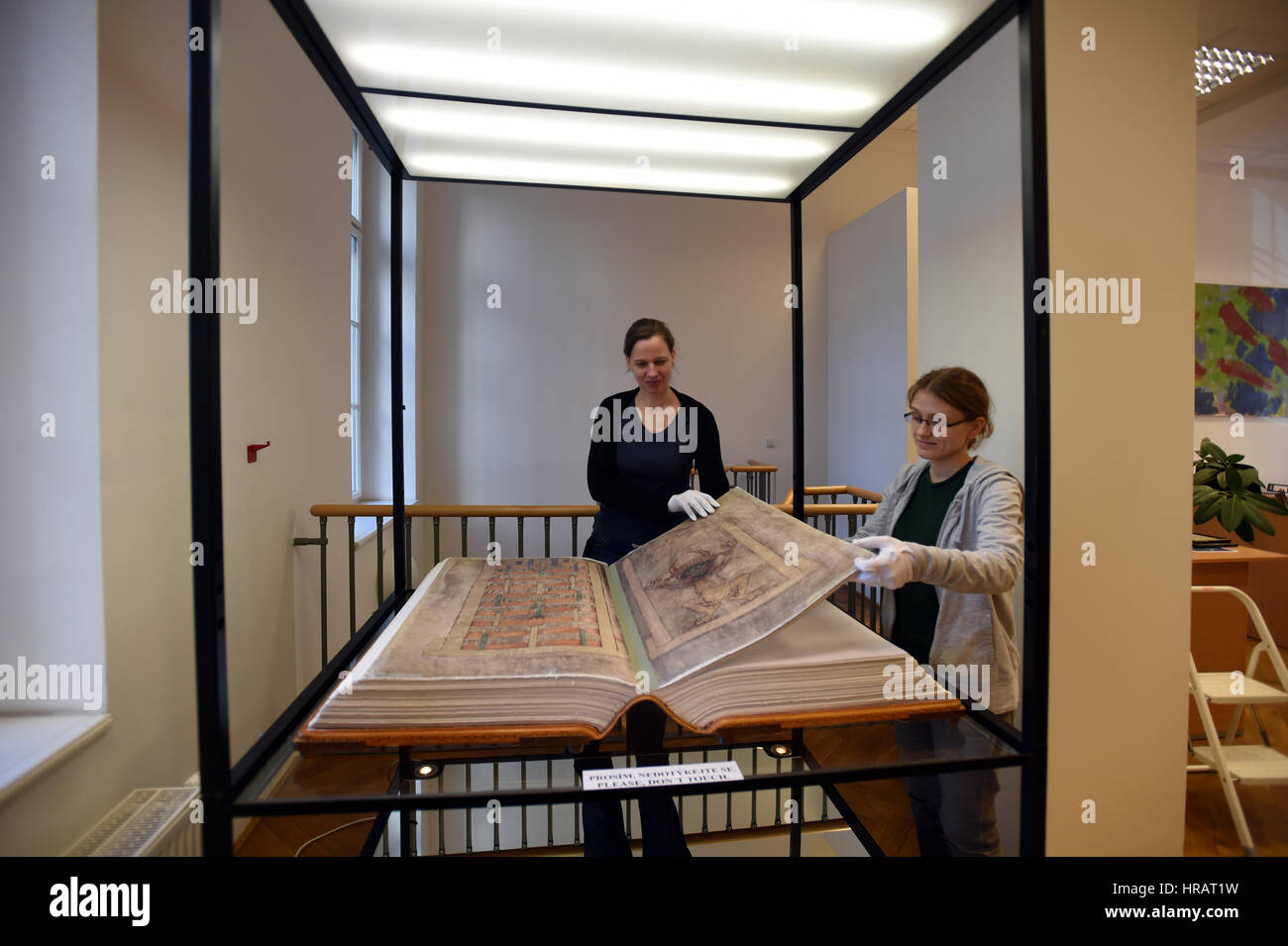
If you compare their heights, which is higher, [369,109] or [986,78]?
[986,78]

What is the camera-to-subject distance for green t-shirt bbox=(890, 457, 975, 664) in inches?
48.4

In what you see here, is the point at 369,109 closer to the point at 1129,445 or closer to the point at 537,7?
the point at 537,7

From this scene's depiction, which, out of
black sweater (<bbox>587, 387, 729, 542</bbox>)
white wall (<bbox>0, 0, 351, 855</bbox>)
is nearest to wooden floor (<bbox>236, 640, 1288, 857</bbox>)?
white wall (<bbox>0, 0, 351, 855</bbox>)

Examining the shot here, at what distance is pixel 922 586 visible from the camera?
1.24 m

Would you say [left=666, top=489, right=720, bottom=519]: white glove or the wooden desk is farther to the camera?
the wooden desk

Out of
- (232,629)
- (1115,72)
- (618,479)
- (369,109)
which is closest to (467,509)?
(232,629)

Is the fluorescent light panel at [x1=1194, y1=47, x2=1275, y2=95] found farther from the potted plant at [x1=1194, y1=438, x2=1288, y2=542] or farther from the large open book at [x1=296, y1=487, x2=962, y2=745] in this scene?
the large open book at [x1=296, y1=487, x2=962, y2=745]

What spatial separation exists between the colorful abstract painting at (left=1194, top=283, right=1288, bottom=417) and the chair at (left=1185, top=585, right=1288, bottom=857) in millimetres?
3403

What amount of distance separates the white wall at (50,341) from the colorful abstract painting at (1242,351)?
20.7 ft

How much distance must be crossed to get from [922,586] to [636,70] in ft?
3.39

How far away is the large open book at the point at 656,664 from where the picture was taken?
643mm
